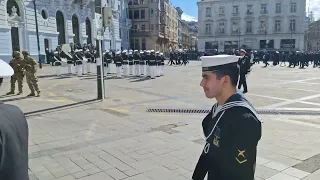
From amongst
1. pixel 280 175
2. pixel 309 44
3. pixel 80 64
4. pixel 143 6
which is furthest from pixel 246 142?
pixel 309 44

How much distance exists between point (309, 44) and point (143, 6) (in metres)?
83.3

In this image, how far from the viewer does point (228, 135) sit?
6.01 ft

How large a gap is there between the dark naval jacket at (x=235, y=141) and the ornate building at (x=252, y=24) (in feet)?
220

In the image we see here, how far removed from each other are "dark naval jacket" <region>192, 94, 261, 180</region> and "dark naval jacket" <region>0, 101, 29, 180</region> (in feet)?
4.08

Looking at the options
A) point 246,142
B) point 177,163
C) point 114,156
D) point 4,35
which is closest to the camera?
point 246,142

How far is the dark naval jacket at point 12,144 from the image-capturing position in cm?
154

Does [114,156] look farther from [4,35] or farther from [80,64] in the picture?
[4,35]

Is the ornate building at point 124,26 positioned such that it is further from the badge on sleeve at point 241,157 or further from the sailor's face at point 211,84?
the badge on sleeve at point 241,157

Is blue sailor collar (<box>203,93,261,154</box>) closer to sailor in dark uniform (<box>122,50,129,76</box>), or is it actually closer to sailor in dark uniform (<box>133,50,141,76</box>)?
sailor in dark uniform (<box>133,50,141,76</box>)

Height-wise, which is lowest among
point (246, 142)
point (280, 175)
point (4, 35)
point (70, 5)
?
point (280, 175)

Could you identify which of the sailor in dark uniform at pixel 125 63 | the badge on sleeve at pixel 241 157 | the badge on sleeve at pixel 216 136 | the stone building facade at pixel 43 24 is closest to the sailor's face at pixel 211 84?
the badge on sleeve at pixel 216 136

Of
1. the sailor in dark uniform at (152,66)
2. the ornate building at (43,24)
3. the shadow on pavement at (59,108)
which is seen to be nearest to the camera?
the shadow on pavement at (59,108)

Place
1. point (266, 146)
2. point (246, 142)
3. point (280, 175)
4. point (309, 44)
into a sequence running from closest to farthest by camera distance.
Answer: point (246, 142) → point (280, 175) → point (266, 146) → point (309, 44)

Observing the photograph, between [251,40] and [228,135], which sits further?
[251,40]
